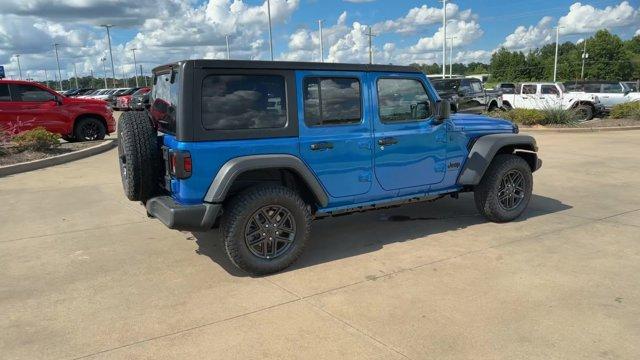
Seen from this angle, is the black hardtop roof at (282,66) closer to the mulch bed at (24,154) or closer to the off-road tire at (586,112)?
the mulch bed at (24,154)

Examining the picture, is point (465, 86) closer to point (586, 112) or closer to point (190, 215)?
point (586, 112)

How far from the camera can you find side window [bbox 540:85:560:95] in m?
19.7

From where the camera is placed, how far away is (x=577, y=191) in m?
7.15

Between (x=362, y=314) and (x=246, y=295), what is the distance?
94 cm

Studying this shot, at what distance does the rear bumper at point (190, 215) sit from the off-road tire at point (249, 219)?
145mm

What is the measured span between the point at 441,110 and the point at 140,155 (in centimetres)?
288

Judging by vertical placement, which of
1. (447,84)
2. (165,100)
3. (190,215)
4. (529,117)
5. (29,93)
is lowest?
(529,117)

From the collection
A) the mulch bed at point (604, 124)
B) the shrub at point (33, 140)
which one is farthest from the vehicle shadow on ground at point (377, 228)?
the mulch bed at point (604, 124)

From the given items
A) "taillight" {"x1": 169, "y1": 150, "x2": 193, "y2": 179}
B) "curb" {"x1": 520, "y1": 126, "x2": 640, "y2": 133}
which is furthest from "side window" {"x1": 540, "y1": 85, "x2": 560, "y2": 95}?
"taillight" {"x1": 169, "y1": 150, "x2": 193, "y2": 179}

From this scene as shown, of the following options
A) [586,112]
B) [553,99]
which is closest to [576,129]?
[586,112]

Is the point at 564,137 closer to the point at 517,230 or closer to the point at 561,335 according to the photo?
the point at 517,230

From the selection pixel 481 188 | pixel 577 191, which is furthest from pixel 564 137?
pixel 481 188

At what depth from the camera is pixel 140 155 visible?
419 cm

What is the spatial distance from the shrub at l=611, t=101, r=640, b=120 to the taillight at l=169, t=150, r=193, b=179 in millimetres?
17743
